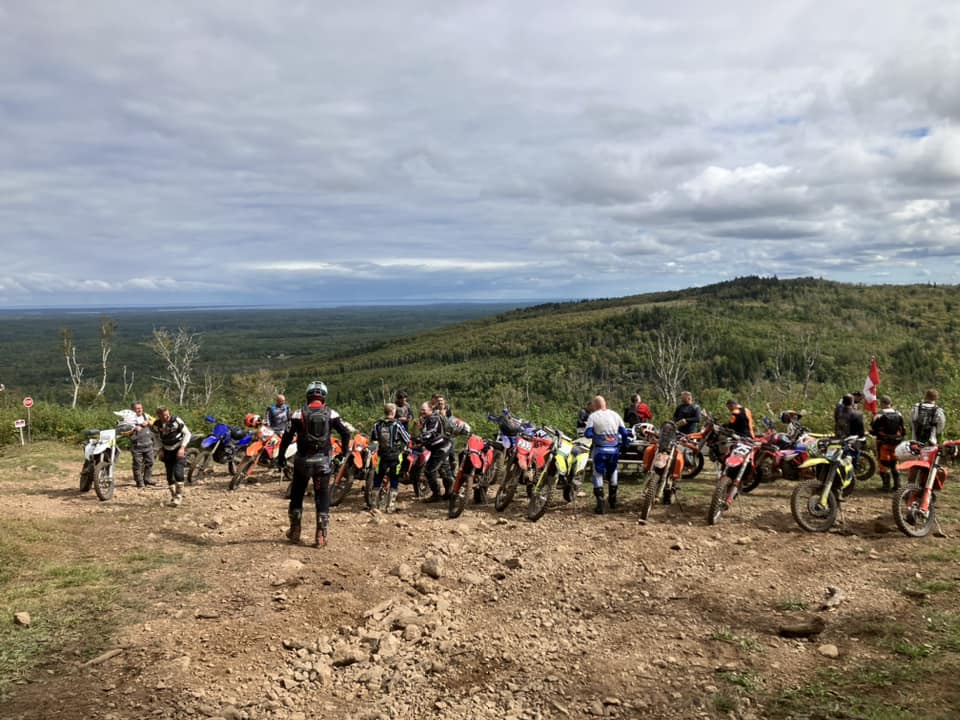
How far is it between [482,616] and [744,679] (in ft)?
7.38

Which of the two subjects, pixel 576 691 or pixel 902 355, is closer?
pixel 576 691

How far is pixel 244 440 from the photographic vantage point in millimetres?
12438

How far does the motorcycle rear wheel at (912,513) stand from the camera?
743 cm

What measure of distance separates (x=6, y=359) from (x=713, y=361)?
15675cm

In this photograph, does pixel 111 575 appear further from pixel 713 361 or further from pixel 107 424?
pixel 713 361

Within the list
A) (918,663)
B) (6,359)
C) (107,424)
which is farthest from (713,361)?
(6,359)

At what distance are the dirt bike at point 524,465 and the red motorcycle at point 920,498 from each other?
4561 mm

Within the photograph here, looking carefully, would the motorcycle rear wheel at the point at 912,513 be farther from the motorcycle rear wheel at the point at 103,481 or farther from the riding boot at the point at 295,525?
the motorcycle rear wheel at the point at 103,481

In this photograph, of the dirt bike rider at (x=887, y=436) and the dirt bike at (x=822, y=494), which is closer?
the dirt bike at (x=822, y=494)

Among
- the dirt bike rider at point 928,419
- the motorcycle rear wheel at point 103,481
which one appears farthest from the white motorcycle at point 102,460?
the dirt bike rider at point 928,419

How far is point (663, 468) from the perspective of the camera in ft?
28.7

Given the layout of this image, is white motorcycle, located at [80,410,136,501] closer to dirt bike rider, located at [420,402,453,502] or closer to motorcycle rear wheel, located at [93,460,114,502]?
motorcycle rear wheel, located at [93,460,114,502]

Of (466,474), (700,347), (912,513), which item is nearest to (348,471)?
(466,474)

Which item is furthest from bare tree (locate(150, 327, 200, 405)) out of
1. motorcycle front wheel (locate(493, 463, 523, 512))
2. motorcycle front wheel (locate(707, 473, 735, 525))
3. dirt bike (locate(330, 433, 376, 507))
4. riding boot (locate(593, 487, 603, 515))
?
motorcycle front wheel (locate(707, 473, 735, 525))
